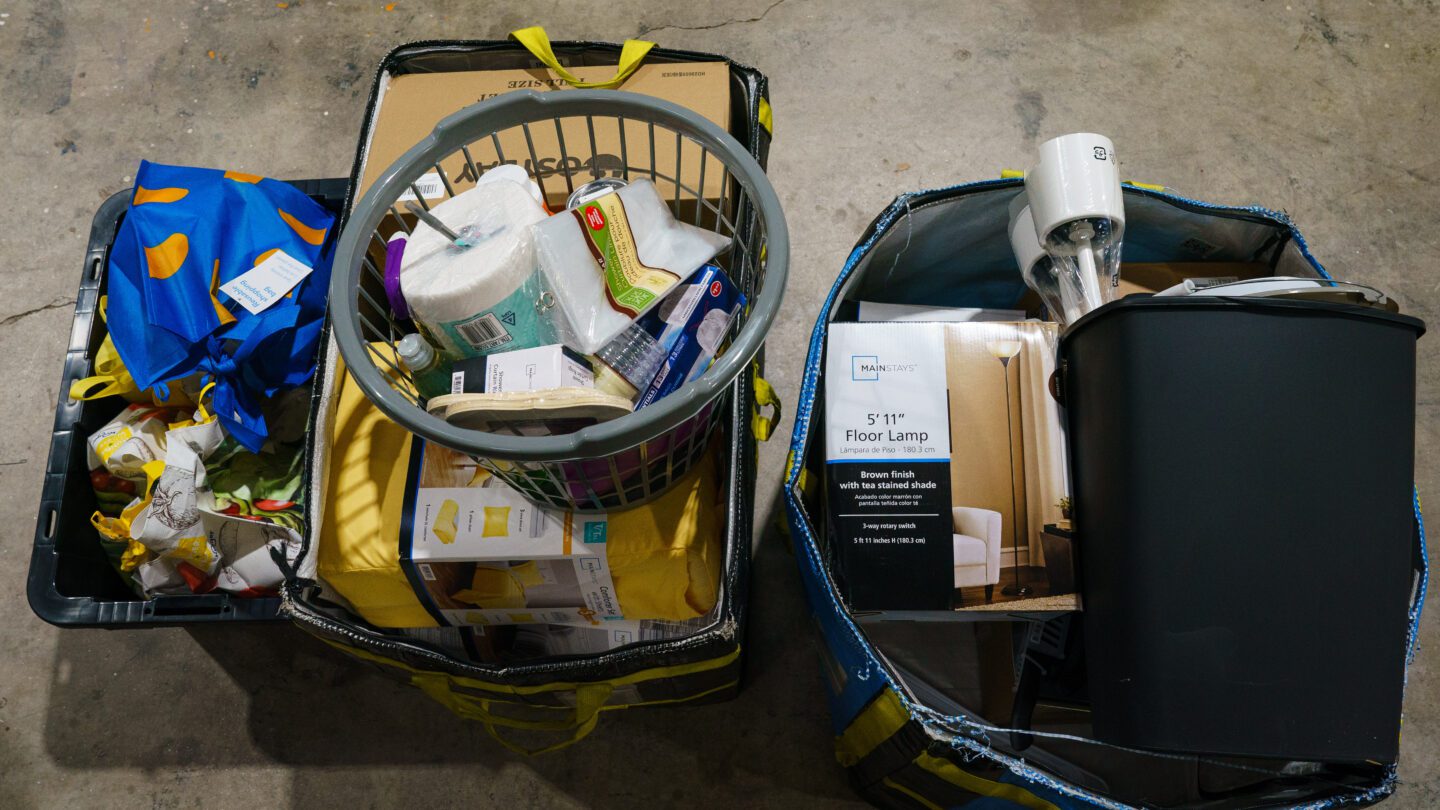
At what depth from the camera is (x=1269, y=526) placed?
2.24 ft

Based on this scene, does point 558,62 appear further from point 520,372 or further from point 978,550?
point 978,550

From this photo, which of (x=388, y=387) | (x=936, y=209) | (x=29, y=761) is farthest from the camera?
(x=29, y=761)

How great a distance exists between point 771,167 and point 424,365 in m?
0.89

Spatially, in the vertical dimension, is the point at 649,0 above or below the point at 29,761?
above

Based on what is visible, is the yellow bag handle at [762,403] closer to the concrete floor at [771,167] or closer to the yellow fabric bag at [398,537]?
the yellow fabric bag at [398,537]

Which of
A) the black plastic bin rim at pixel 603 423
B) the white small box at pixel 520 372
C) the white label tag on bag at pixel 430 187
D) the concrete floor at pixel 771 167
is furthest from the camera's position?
the concrete floor at pixel 771 167

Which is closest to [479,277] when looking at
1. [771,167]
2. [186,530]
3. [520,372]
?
[520,372]

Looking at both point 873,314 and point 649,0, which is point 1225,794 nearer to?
point 873,314

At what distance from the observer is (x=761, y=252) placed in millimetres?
918

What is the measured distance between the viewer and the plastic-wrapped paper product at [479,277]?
2.57ft

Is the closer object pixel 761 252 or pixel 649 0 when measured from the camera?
pixel 761 252

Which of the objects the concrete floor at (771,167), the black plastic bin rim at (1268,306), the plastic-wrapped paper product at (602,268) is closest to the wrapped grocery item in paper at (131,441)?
the concrete floor at (771,167)

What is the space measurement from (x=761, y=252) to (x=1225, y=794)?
69 cm

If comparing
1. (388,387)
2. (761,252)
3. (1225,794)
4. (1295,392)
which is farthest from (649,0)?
(1225,794)
